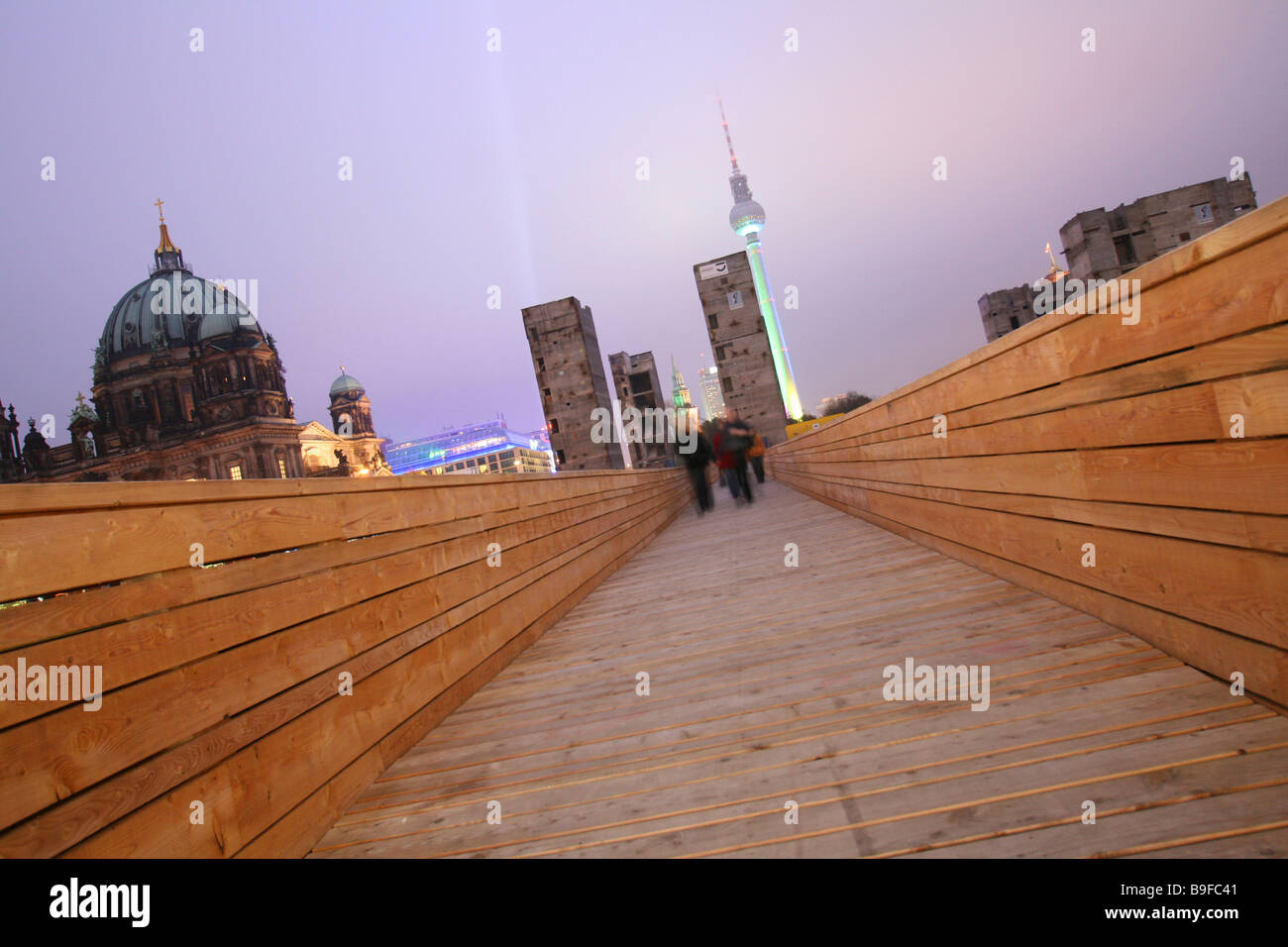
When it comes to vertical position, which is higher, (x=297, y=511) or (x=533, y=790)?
(x=297, y=511)

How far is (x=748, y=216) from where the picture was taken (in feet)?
548

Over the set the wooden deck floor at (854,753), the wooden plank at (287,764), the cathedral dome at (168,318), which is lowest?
the wooden deck floor at (854,753)

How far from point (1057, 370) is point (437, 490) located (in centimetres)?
343

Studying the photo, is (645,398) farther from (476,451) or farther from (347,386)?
(476,451)

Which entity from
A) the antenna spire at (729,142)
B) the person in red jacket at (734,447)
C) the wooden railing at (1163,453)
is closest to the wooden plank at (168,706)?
the wooden railing at (1163,453)

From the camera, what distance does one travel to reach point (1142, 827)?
1.81 metres

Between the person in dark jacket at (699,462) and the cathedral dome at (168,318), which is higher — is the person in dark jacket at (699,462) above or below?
below

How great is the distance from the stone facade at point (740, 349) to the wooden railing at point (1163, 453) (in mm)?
30851

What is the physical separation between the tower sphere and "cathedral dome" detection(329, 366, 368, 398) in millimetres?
106043

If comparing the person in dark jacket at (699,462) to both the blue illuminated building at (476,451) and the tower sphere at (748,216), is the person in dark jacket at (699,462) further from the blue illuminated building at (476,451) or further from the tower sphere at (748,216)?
the tower sphere at (748,216)

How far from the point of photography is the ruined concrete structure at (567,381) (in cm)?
3259

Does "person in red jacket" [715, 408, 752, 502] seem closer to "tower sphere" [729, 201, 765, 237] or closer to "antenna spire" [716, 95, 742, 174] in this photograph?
"tower sphere" [729, 201, 765, 237]
